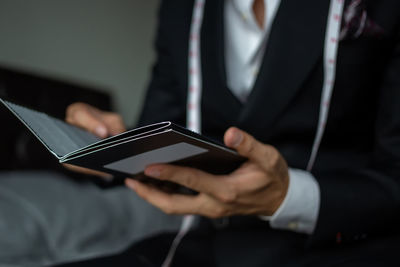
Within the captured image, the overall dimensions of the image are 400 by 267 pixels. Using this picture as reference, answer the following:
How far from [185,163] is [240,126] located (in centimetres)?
23

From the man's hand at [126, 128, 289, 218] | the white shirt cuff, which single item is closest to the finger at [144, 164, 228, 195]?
the man's hand at [126, 128, 289, 218]

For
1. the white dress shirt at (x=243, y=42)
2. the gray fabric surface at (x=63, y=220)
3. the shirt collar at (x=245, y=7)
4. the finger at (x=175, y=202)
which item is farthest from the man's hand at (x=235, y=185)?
the gray fabric surface at (x=63, y=220)

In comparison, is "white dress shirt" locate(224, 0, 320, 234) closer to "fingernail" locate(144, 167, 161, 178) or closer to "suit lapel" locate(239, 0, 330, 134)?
"suit lapel" locate(239, 0, 330, 134)

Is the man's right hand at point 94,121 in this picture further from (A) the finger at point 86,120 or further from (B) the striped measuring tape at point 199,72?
(B) the striped measuring tape at point 199,72

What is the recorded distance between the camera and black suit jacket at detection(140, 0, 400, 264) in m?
0.58

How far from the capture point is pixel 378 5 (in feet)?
2.10

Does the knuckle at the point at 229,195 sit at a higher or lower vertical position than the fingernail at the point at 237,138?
lower

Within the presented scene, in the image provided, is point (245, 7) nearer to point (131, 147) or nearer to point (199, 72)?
point (199, 72)

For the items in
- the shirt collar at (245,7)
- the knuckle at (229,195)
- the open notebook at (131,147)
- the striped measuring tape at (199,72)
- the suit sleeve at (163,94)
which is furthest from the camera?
the suit sleeve at (163,94)

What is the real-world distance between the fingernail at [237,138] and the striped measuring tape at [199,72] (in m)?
0.27

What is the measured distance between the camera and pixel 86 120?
683 millimetres

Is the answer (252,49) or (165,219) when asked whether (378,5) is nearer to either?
(252,49)

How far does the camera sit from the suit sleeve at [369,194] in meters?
0.57

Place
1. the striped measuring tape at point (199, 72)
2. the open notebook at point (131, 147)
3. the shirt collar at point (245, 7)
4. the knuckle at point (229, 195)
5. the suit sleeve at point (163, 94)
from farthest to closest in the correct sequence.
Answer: the suit sleeve at point (163, 94)
the shirt collar at point (245, 7)
the striped measuring tape at point (199, 72)
the knuckle at point (229, 195)
the open notebook at point (131, 147)
